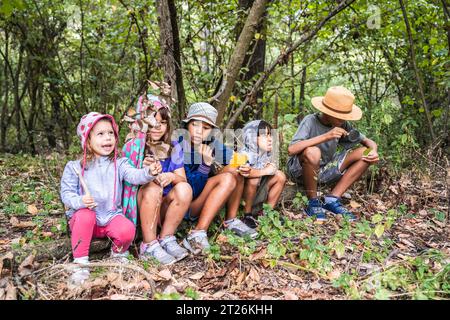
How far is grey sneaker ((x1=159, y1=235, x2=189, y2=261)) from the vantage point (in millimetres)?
3061

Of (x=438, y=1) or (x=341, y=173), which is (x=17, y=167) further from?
(x=438, y=1)

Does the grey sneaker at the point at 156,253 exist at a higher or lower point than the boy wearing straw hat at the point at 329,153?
lower

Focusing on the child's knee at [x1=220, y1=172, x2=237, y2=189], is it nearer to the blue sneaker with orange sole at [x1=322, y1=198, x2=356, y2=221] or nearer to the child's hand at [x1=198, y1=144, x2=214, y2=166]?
the child's hand at [x1=198, y1=144, x2=214, y2=166]

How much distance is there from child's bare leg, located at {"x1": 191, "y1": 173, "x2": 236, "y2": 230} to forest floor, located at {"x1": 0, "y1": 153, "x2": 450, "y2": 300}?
0.58 feet

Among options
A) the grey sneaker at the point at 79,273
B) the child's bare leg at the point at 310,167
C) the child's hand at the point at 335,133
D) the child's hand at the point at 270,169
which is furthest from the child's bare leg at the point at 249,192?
the grey sneaker at the point at 79,273

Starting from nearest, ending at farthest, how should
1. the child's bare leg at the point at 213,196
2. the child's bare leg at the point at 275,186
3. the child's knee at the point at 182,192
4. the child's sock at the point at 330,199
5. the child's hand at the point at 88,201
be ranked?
1. the child's hand at the point at 88,201
2. the child's knee at the point at 182,192
3. the child's bare leg at the point at 213,196
4. the child's bare leg at the point at 275,186
5. the child's sock at the point at 330,199

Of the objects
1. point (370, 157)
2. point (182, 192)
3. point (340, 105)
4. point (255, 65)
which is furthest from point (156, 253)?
point (255, 65)

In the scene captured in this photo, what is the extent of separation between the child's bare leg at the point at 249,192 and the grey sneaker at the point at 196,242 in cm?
56

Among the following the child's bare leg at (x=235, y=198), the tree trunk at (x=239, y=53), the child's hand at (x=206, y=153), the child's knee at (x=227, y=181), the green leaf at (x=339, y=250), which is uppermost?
the tree trunk at (x=239, y=53)

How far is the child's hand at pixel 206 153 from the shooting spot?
342cm

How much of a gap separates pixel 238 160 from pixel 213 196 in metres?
0.40

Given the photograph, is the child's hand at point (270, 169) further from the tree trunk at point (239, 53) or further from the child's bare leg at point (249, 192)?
the tree trunk at point (239, 53)

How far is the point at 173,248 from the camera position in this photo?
3098mm
